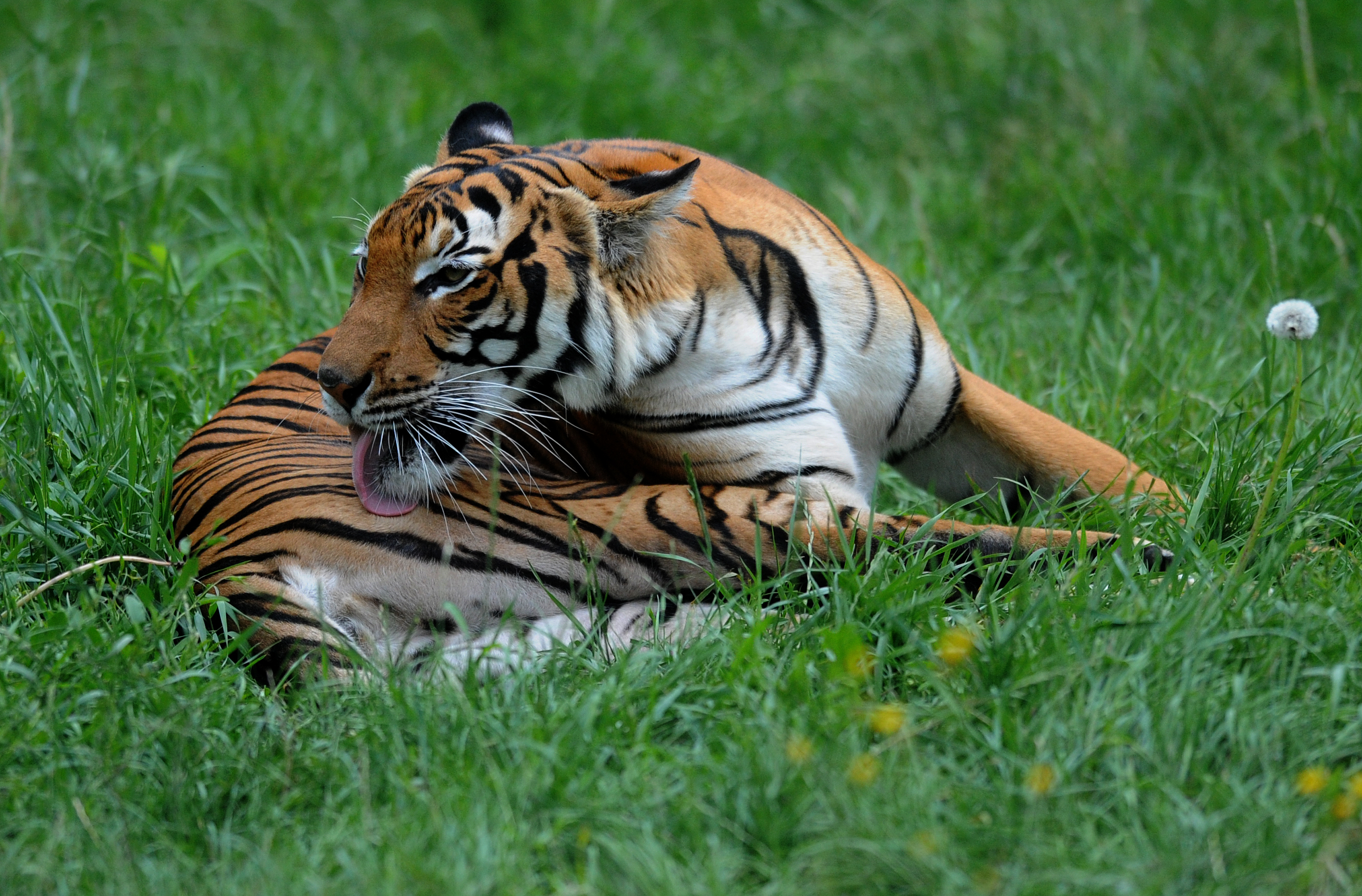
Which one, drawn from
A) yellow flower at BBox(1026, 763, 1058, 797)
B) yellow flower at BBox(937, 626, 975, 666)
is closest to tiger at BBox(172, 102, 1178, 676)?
yellow flower at BBox(937, 626, 975, 666)

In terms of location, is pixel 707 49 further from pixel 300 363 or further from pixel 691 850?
pixel 691 850

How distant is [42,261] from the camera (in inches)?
178

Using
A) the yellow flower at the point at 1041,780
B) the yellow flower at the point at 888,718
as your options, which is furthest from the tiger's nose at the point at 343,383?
the yellow flower at the point at 1041,780

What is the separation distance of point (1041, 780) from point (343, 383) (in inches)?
64.7

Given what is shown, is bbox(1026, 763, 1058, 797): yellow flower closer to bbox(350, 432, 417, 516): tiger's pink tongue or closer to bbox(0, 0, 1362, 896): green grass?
bbox(0, 0, 1362, 896): green grass

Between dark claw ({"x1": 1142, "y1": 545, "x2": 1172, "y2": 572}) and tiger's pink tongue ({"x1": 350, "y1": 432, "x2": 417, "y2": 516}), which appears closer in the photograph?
dark claw ({"x1": 1142, "y1": 545, "x2": 1172, "y2": 572})

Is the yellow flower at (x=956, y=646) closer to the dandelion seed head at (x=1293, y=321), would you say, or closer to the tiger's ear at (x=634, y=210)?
the dandelion seed head at (x=1293, y=321)

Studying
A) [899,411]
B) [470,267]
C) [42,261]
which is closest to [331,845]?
[470,267]

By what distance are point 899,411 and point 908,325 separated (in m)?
0.22

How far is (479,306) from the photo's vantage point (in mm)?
2758

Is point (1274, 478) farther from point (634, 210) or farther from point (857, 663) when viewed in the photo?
point (634, 210)

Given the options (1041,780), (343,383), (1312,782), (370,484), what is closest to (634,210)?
(343,383)

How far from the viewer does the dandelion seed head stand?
2.54 meters

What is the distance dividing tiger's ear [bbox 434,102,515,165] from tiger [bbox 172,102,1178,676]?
6.6 inches
